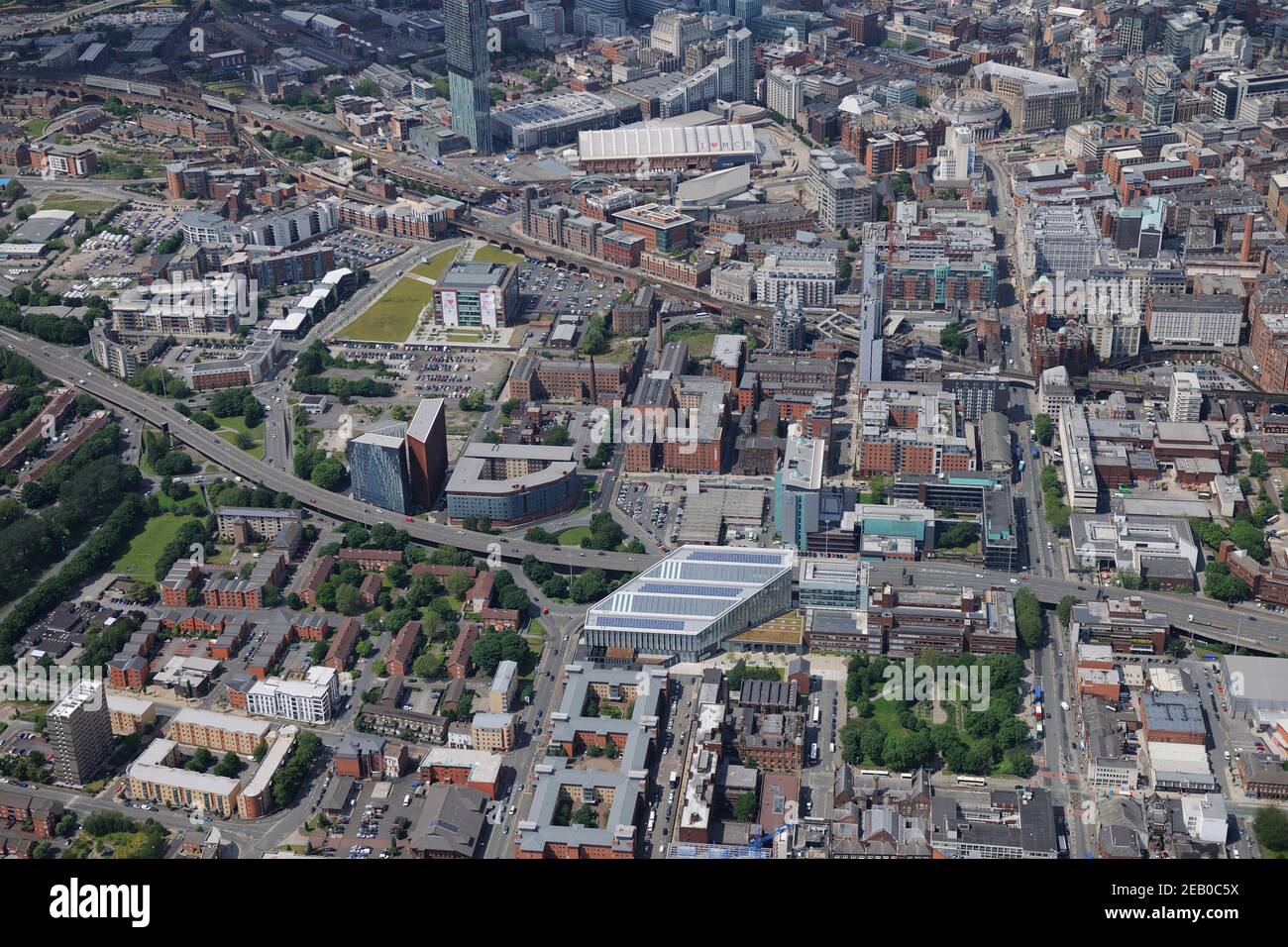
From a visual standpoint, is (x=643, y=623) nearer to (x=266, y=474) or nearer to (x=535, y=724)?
(x=535, y=724)

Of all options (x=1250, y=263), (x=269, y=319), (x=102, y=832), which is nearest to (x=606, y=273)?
(x=269, y=319)

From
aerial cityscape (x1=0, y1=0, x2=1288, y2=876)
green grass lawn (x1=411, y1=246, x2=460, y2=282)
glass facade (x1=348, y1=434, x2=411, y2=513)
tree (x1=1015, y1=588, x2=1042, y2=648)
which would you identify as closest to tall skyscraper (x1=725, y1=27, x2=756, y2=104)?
aerial cityscape (x1=0, y1=0, x2=1288, y2=876)

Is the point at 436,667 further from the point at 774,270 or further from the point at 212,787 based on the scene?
the point at 774,270

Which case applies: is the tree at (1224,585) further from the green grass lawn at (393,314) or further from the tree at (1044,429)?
the green grass lawn at (393,314)

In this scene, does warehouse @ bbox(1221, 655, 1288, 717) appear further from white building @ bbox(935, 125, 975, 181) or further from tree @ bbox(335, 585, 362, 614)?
white building @ bbox(935, 125, 975, 181)

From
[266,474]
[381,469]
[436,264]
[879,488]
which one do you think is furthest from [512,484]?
[436,264]
